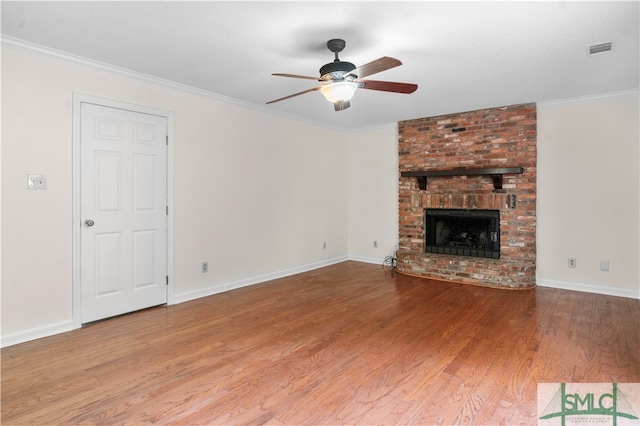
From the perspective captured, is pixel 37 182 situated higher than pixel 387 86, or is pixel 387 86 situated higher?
pixel 387 86

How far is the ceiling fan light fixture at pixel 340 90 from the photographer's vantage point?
2.72 metres

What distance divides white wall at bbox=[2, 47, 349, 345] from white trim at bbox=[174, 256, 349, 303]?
0.02m

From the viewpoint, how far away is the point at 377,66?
8.02 ft

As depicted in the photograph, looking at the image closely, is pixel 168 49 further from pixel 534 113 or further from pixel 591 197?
pixel 591 197

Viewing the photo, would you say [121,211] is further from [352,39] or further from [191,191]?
[352,39]

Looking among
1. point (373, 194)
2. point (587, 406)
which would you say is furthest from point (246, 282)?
point (587, 406)

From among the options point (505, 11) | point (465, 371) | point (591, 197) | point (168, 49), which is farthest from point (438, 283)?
point (168, 49)

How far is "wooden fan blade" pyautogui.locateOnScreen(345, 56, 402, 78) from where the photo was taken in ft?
7.60

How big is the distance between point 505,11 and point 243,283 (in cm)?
396

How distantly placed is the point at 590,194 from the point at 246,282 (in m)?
4.53

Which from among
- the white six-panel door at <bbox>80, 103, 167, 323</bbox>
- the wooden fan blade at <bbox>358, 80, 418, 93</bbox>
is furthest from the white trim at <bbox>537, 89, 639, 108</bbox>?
the white six-panel door at <bbox>80, 103, 167, 323</bbox>

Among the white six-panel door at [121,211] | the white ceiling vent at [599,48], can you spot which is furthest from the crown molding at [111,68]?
the white ceiling vent at [599,48]

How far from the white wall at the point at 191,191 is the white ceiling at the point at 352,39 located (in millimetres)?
327

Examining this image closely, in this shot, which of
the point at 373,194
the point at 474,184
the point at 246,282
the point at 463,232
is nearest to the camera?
the point at 246,282
